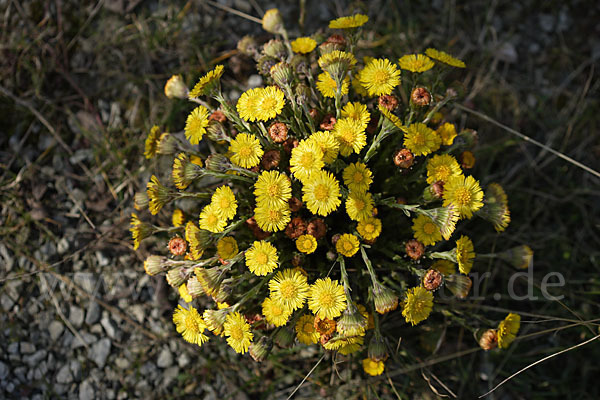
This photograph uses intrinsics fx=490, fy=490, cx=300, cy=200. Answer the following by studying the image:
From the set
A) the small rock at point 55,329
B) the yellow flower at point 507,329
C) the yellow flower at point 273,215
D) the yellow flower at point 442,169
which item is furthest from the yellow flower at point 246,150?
the small rock at point 55,329

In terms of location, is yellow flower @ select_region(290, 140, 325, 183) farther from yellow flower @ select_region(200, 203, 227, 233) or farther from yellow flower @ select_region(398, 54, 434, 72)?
yellow flower @ select_region(398, 54, 434, 72)

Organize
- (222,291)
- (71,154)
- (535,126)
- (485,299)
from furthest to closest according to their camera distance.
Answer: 1. (535,126)
2. (71,154)
3. (485,299)
4. (222,291)

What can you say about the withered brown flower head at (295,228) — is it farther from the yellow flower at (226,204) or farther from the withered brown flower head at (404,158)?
the withered brown flower head at (404,158)

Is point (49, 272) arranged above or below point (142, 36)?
below

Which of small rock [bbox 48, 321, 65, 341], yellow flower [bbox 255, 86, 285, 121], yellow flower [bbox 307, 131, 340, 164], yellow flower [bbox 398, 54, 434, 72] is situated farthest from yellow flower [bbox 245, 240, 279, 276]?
small rock [bbox 48, 321, 65, 341]

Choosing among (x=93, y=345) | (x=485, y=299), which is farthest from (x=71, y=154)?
(x=485, y=299)

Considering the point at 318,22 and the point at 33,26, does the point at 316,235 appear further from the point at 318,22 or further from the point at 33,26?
the point at 33,26

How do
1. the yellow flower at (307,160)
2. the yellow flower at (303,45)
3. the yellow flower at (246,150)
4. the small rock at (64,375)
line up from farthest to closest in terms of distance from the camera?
the small rock at (64,375)
the yellow flower at (303,45)
the yellow flower at (246,150)
the yellow flower at (307,160)
